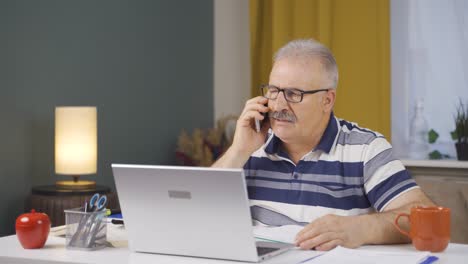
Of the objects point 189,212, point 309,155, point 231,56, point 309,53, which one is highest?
point 231,56

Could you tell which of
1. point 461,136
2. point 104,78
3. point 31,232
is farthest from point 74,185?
point 461,136

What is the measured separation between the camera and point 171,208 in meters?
1.70

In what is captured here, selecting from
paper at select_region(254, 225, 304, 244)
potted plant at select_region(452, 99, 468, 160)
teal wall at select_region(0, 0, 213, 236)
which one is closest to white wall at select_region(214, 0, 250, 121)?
teal wall at select_region(0, 0, 213, 236)

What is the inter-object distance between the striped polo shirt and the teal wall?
5.41 feet

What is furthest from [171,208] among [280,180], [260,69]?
[260,69]

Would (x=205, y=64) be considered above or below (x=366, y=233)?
above

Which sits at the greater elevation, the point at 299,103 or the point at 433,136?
the point at 299,103

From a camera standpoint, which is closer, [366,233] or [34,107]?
[366,233]

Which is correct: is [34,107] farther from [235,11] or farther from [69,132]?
[235,11]

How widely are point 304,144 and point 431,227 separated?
2.03ft

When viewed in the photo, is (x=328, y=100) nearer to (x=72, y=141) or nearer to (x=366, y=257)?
(x=366, y=257)

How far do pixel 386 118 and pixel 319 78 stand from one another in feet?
6.93

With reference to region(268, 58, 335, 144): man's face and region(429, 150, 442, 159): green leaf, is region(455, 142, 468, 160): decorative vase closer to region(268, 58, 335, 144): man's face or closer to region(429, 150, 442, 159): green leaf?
region(429, 150, 442, 159): green leaf

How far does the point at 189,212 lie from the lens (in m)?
1.68
